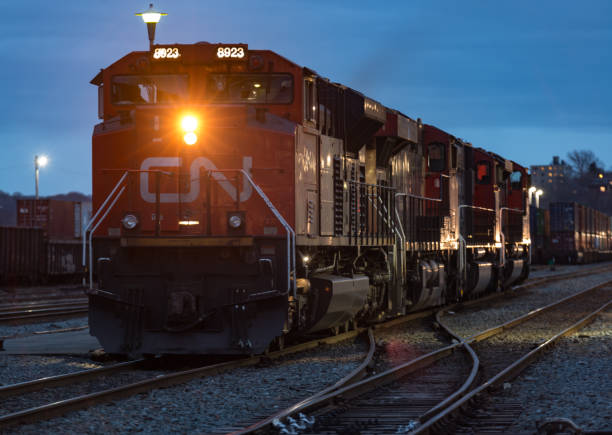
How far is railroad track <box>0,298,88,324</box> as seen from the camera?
15.8 meters

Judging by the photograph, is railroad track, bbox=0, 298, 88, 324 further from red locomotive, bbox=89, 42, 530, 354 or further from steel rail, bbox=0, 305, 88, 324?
red locomotive, bbox=89, 42, 530, 354

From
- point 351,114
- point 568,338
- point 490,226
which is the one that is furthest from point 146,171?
point 490,226

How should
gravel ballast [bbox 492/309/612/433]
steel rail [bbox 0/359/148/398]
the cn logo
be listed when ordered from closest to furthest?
gravel ballast [bbox 492/309/612/433] → steel rail [bbox 0/359/148/398] → the cn logo

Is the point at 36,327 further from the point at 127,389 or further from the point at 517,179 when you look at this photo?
the point at 517,179

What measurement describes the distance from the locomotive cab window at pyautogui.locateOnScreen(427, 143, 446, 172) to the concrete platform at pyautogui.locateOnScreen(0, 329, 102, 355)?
749 cm

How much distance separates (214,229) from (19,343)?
4125 millimetres

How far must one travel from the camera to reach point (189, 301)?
30.8 ft

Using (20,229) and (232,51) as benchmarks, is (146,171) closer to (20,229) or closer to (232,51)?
(232,51)

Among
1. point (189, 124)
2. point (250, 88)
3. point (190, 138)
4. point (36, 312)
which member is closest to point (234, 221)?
point (190, 138)

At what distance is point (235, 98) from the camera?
9.89 metres

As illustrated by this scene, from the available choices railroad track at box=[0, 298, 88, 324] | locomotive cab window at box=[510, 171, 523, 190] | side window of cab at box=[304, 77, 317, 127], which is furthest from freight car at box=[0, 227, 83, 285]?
side window of cab at box=[304, 77, 317, 127]

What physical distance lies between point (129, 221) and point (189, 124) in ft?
4.20

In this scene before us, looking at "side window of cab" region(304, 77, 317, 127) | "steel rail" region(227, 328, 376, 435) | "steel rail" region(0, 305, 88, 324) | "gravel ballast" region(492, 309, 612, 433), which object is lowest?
"gravel ballast" region(492, 309, 612, 433)

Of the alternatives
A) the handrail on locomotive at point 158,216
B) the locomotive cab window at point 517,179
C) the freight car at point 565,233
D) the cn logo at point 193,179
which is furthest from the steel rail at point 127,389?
the freight car at point 565,233
